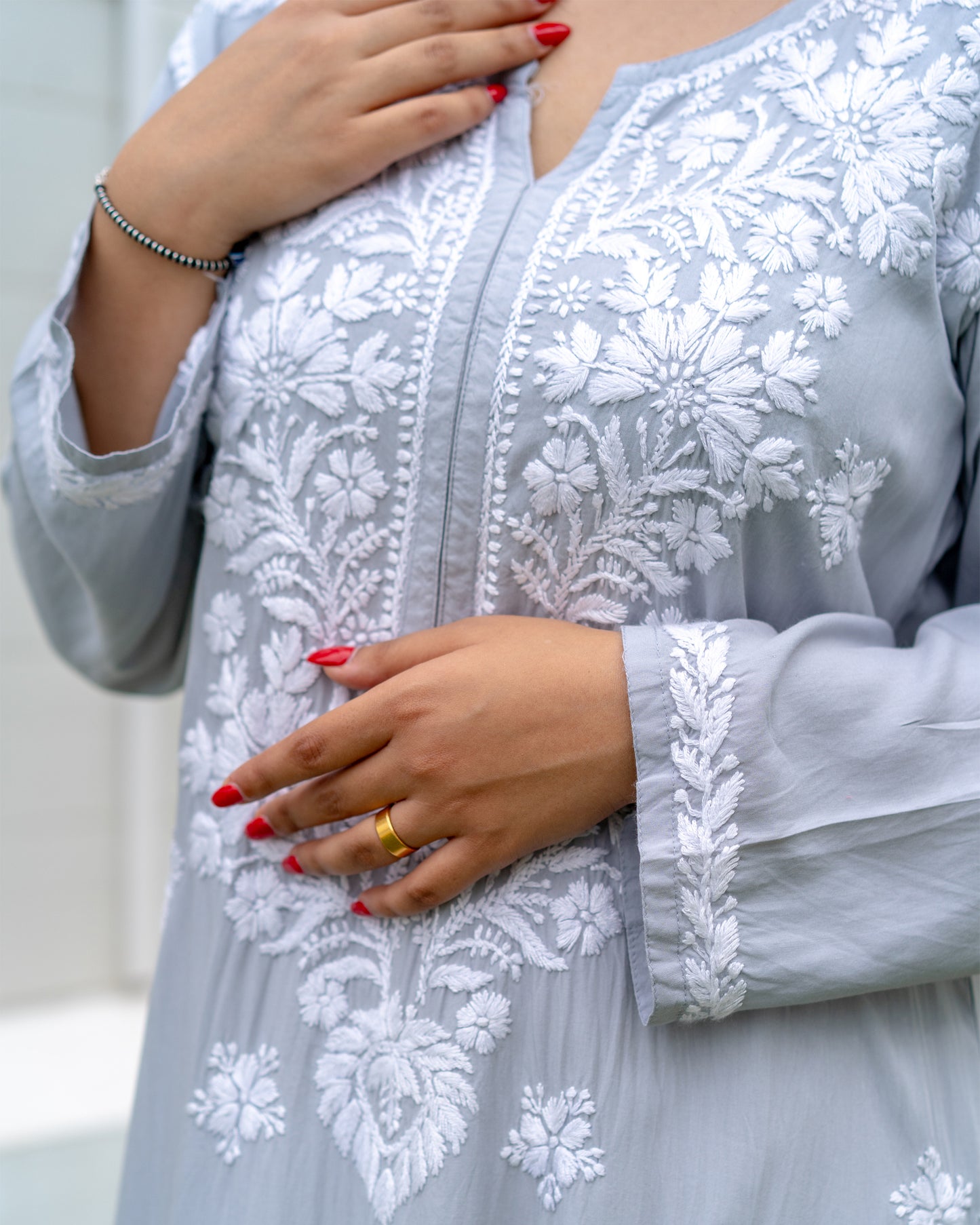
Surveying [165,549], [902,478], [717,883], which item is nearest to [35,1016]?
[165,549]

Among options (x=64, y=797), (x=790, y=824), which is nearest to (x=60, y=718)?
(x=64, y=797)

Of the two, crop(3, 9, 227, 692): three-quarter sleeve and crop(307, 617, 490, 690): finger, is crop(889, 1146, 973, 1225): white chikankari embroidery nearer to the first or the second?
crop(307, 617, 490, 690): finger

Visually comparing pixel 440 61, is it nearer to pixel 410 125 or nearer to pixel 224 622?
pixel 410 125

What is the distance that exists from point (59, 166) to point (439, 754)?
1.54 metres

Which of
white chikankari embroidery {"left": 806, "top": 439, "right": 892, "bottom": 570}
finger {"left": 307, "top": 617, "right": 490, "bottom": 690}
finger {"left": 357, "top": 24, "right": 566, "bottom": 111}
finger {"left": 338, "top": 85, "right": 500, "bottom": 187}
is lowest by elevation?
finger {"left": 307, "top": 617, "right": 490, "bottom": 690}

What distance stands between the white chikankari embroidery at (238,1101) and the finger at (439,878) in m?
0.16

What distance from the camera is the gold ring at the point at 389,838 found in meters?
0.60

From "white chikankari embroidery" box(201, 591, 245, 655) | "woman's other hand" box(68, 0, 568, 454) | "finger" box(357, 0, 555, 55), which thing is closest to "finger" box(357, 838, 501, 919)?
"white chikankari embroidery" box(201, 591, 245, 655)

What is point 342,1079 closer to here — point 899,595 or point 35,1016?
point 899,595

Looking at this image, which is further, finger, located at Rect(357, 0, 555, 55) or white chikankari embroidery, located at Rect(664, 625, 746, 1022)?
finger, located at Rect(357, 0, 555, 55)

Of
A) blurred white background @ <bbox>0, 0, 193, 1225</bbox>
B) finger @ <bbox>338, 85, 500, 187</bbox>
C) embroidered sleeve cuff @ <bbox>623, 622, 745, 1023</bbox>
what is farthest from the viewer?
blurred white background @ <bbox>0, 0, 193, 1225</bbox>

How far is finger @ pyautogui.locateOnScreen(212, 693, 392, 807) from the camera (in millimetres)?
596

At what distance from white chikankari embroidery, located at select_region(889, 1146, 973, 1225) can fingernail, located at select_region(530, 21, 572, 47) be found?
80 centimetres

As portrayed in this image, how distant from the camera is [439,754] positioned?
1.88 ft
